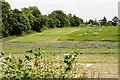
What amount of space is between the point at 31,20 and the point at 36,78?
1779 inches

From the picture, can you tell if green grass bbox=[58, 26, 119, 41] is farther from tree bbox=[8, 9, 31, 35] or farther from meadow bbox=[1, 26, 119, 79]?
meadow bbox=[1, 26, 119, 79]

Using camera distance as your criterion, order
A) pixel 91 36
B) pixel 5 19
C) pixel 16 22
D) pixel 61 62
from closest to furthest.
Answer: pixel 61 62 < pixel 5 19 < pixel 91 36 < pixel 16 22

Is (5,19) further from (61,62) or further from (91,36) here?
(61,62)

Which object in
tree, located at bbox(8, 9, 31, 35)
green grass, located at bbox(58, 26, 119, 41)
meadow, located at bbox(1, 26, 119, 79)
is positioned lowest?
green grass, located at bbox(58, 26, 119, 41)

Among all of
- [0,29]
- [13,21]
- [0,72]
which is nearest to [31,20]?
[13,21]

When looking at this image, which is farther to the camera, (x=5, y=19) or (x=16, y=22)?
(x=16, y=22)

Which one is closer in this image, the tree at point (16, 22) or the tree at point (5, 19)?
the tree at point (5, 19)

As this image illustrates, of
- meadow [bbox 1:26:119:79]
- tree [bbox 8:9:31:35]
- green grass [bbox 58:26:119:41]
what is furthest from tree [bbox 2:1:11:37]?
meadow [bbox 1:26:119:79]

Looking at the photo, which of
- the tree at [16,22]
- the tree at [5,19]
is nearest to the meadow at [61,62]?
the tree at [5,19]

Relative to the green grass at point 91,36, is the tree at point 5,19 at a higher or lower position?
higher

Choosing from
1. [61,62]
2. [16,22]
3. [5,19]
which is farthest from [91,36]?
[61,62]

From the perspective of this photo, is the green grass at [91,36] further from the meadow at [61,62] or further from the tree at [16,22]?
the meadow at [61,62]

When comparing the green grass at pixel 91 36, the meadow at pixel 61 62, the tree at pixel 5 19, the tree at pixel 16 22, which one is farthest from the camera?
the tree at pixel 16 22

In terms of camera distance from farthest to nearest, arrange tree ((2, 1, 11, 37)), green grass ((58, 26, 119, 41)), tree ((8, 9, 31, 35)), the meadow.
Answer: tree ((8, 9, 31, 35))
tree ((2, 1, 11, 37))
green grass ((58, 26, 119, 41))
the meadow
